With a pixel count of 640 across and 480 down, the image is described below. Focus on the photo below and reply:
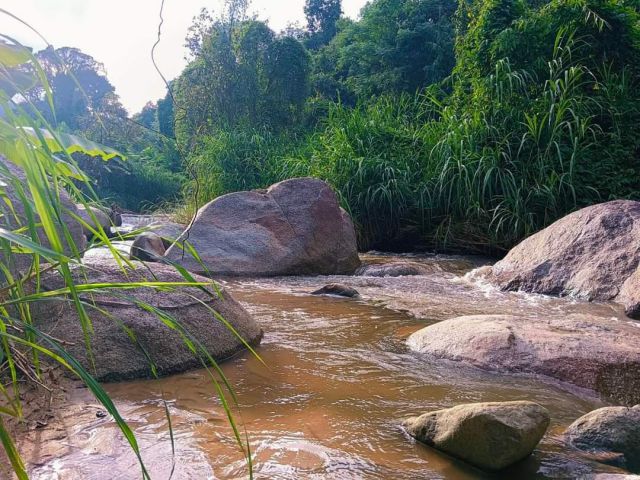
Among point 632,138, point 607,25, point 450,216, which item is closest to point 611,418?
point 450,216

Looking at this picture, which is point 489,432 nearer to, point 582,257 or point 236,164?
point 582,257

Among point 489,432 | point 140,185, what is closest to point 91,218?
point 489,432

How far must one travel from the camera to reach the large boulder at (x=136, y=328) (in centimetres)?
242

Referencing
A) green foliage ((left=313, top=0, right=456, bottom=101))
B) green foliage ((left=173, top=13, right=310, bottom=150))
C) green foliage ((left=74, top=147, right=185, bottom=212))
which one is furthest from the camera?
green foliage ((left=74, top=147, right=185, bottom=212))

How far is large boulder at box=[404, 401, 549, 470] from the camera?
70.8 inches

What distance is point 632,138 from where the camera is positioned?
732 centimetres

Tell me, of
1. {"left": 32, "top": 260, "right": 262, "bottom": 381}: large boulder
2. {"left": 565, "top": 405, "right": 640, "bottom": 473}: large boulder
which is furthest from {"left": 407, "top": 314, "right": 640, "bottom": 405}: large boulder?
{"left": 32, "top": 260, "right": 262, "bottom": 381}: large boulder

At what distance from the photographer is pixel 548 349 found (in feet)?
9.33

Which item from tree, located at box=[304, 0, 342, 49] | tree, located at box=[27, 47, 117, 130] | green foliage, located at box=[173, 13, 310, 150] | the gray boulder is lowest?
the gray boulder

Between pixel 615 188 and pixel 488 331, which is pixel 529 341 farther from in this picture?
pixel 615 188

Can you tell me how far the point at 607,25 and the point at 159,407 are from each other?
25.3 ft

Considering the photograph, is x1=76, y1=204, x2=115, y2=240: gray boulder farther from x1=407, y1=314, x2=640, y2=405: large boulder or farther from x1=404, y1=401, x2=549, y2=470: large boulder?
x1=407, y1=314, x2=640, y2=405: large boulder

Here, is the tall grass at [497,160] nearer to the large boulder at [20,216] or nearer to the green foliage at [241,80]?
the large boulder at [20,216]

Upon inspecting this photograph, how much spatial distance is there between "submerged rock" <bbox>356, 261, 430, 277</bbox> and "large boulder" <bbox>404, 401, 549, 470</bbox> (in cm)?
408
